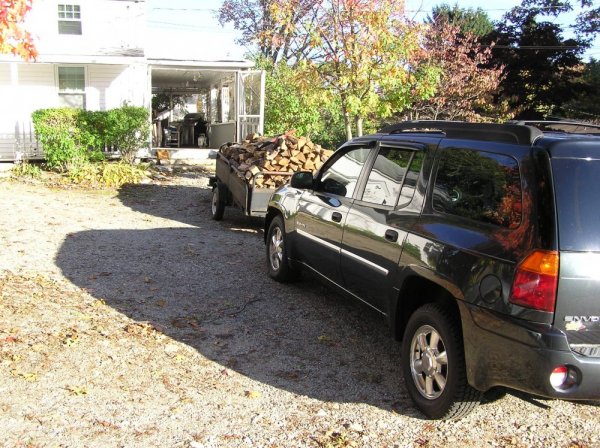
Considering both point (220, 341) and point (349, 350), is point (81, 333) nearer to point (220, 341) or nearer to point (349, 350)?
point (220, 341)

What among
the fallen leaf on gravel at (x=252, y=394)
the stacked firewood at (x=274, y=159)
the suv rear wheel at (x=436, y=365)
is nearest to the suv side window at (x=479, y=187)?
the suv rear wheel at (x=436, y=365)

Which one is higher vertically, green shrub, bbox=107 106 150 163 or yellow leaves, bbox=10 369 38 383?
green shrub, bbox=107 106 150 163

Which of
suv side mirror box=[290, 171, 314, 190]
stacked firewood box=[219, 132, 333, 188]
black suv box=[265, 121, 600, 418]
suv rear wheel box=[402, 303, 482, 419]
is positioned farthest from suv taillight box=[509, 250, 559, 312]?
stacked firewood box=[219, 132, 333, 188]

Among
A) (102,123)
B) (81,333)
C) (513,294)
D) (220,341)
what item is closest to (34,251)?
(81,333)

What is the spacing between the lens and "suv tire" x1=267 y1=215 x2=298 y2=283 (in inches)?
256

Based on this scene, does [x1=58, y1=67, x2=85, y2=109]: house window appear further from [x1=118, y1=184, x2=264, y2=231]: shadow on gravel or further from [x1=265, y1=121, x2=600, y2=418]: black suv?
[x1=265, y1=121, x2=600, y2=418]: black suv

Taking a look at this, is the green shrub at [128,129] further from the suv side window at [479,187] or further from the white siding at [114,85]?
the suv side window at [479,187]

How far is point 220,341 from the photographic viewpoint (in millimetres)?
5102

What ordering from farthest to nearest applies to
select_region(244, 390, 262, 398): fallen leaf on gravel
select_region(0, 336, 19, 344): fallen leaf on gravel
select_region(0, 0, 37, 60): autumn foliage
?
select_region(0, 0, 37, 60): autumn foliage
select_region(0, 336, 19, 344): fallen leaf on gravel
select_region(244, 390, 262, 398): fallen leaf on gravel

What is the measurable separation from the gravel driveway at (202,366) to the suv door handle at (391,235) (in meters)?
0.78

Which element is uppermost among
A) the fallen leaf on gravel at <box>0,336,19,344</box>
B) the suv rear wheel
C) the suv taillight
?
the suv taillight

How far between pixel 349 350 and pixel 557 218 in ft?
7.76

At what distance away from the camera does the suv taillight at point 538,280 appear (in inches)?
119

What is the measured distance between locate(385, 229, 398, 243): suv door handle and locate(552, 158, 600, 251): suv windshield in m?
1.26
